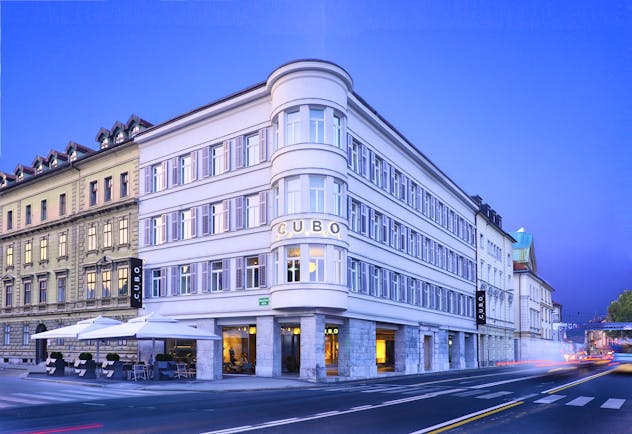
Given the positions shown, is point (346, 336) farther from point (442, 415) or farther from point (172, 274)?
point (442, 415)

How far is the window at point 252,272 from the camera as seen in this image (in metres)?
35.5

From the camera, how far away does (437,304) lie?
5234 centimetres

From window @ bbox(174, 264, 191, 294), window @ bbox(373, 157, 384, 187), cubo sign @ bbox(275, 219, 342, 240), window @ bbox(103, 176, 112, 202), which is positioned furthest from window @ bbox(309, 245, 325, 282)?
window @ bbox(103, 176, 112, 202)

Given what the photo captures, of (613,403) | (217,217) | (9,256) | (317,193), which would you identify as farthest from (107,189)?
A: (613,403)

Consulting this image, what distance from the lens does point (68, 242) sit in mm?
48281

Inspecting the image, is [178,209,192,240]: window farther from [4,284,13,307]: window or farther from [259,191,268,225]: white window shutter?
[4,284,13,307]: window

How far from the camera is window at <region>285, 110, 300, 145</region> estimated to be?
111ft

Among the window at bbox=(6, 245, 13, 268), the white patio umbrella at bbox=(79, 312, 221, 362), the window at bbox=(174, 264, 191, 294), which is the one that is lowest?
the white patio umbrella at bbox=(79, 312, 221, 362)

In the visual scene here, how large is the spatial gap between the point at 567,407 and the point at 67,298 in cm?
3833

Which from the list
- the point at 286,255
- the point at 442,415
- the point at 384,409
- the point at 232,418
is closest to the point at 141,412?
the point at 232,418

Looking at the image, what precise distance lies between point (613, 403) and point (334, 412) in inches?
357

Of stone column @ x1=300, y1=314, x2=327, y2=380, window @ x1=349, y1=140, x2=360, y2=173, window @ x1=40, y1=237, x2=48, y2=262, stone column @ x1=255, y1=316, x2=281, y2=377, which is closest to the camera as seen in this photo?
stone column @ x1=300, y1=314, x2=327, y2=380

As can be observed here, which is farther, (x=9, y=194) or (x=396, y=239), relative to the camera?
(x=9, y=194)

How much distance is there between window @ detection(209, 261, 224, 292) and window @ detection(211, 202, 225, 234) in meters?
1.86
